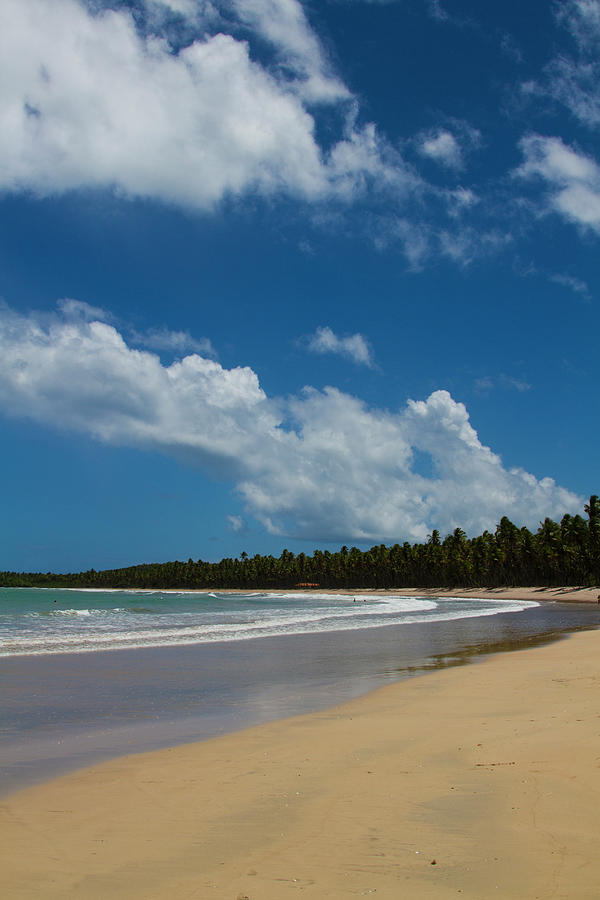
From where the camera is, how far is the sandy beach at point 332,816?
490cm

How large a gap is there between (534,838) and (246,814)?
2.86 metres

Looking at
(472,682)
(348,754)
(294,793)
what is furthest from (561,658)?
(294,793)

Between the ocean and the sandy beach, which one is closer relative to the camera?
the sandy beach

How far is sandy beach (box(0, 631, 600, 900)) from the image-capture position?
4.90m

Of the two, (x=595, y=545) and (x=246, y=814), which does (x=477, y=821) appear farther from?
(x=595, y=545)

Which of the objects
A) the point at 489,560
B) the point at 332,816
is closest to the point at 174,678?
the point at 332,816

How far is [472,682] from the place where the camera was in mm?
14562

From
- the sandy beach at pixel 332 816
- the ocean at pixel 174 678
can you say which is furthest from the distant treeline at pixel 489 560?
the sandy beach at pixel 332 816

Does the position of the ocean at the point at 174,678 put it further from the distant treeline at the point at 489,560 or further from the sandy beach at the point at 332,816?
the distant treeline at the point at 489,560

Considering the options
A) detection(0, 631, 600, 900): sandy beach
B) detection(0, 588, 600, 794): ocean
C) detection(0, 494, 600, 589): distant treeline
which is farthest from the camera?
detection(0, 494, 600, 589): distant treeline

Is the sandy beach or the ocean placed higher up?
the sandy beach

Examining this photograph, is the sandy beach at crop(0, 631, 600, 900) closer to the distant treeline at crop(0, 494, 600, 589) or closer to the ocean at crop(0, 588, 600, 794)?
the ocean at crop(0, 588, 600, 794)

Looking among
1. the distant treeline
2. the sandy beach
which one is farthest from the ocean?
the distant treeline

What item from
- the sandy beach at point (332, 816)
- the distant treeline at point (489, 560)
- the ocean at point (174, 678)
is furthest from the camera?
the distant treeline at point (489, 560)
